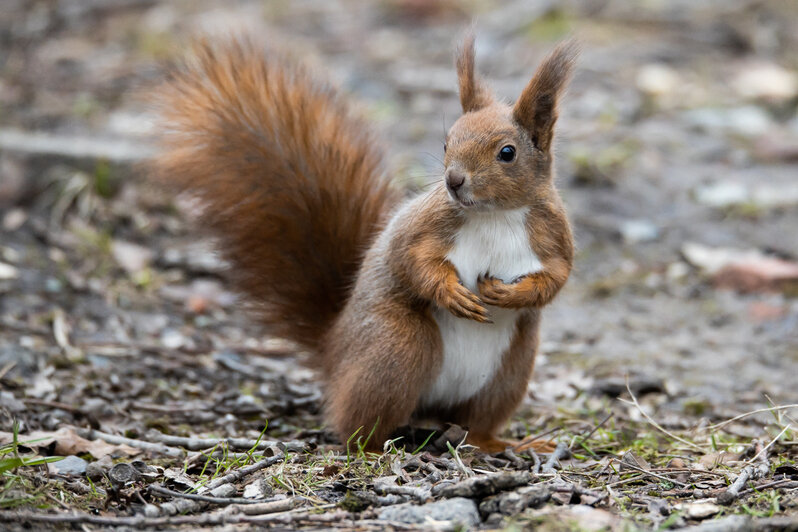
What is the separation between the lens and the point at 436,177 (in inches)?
127

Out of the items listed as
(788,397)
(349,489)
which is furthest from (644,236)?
(349,489)

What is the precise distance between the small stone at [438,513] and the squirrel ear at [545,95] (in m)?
1.19

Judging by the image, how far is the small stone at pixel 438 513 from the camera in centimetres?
235

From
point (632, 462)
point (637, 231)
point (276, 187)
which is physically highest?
point (276, 187)

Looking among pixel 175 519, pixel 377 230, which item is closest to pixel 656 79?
pixel 377 230

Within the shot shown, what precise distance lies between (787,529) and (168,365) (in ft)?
8.55

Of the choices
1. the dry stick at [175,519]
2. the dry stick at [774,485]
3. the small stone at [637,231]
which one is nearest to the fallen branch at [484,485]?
the dry stick at [175,519]

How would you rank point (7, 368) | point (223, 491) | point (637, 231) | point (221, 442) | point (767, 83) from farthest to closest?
point (767, 83) < point (637, 231) < point (7, 368) < point (221, 442) < point (223, 491)

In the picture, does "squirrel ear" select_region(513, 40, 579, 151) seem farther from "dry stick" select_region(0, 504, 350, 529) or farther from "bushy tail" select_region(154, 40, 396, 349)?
"dry stick" select_region(0, 504, 350, 529)

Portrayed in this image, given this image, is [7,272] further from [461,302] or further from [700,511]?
[700,511]

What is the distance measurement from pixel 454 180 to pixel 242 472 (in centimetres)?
104

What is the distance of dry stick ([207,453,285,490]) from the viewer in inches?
107

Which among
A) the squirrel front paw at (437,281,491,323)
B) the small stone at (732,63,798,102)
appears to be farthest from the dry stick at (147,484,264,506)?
the small stone at (732,63,798,102)

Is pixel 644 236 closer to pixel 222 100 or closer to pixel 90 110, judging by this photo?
pixel 222 100
